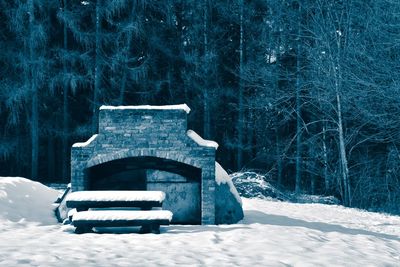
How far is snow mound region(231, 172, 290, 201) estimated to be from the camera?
67.4 feet

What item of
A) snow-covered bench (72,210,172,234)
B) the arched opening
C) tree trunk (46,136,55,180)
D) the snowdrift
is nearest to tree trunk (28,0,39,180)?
tree trunk (46,136,55,180)

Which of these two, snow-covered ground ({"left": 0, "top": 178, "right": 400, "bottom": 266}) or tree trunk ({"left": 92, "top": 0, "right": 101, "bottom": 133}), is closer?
snow-covered ground ({"left": 0, "top": 178, "right": 400, "bottom": 266})

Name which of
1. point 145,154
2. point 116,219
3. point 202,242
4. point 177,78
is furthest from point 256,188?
point 202,242

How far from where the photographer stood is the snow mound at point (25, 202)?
12619 millimetres

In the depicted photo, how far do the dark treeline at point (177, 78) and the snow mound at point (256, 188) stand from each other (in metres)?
1.83

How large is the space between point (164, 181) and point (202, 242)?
3.75m

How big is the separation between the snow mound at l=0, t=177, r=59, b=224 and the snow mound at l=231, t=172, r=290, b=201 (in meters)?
8.26

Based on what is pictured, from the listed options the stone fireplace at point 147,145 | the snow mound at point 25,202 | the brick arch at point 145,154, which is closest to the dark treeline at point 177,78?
the snow mound at point 25,202

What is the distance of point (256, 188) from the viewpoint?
20.6 meters

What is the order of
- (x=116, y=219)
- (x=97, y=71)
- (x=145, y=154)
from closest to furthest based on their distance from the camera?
(x=116, y=219)
(x=145, y=154)
(x=97, y=71)

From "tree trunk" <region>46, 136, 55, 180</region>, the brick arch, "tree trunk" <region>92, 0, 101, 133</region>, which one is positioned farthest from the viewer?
"tree trunk" <region>46, 136, 55, 180</region>

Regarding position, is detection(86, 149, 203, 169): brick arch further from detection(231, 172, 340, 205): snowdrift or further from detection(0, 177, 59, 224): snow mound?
detection(231, 172, 340, 205): snowdrift

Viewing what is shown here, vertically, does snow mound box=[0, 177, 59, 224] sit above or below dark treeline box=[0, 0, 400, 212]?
below

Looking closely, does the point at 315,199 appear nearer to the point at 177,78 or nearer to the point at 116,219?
the point at 177,78
